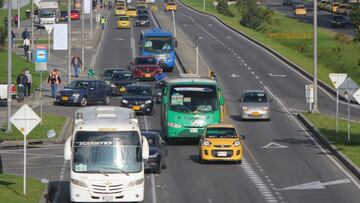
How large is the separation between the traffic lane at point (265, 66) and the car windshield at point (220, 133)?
64.7 feet

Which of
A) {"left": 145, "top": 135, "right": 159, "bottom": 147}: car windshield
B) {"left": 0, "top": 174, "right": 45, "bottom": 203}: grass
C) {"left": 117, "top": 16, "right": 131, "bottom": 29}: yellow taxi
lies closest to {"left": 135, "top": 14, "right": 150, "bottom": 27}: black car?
{"left": 117, "top": 16, "right": 131, "bottom": 29}: yellow taxi

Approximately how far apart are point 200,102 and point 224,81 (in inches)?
1123

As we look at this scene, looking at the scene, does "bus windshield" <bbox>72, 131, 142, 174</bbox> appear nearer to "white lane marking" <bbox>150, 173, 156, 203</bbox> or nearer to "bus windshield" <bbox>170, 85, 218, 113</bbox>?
"white lane marking" <bbox>150, 173, 156, 203</bbox>

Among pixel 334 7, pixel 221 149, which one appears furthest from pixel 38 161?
pixel 334 7

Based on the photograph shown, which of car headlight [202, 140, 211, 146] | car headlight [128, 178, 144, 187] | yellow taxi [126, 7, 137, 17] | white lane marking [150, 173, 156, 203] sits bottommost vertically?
white lane marking [150, 173, 156, 203]

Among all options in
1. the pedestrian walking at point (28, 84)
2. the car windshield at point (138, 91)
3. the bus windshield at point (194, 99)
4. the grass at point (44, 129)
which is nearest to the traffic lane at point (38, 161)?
the grass at point (44, 129)

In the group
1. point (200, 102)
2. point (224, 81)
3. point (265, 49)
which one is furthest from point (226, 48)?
point (200, 102)

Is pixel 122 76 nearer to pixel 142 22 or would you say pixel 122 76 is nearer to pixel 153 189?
pixel 153 189

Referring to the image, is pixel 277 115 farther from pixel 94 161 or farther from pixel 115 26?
pixel 115 26

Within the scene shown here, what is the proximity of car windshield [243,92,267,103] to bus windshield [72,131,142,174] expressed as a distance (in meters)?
26.8

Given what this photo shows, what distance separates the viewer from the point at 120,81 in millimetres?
67312

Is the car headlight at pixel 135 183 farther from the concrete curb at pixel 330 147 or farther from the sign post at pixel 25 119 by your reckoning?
the concrete curb at pixel 330 147

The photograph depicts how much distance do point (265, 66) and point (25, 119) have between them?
53808mm

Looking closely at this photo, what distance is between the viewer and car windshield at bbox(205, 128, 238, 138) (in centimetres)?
4044
